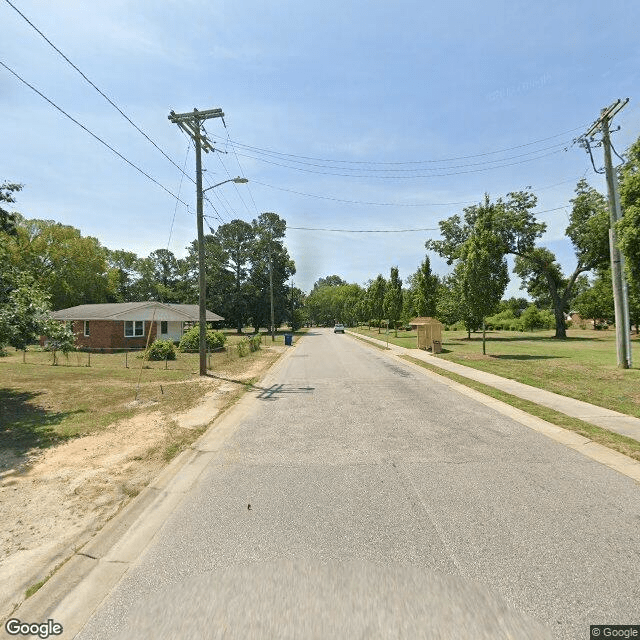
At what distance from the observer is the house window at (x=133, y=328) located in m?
29.7

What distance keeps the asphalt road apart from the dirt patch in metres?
0.87

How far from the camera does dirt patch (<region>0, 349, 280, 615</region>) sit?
11.6ft

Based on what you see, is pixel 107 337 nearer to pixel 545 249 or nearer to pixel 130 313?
pixel 130 313

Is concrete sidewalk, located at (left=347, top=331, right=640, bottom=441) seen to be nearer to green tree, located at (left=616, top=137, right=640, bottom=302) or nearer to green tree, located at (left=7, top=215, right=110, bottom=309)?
green tree, located at (left=616, top=137, right=640, bottom=302)

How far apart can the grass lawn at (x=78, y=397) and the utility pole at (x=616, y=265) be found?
581 inches

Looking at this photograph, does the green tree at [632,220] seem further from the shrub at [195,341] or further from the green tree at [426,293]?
the green tree at [426,293]

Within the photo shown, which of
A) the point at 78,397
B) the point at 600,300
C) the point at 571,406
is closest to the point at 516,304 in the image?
the point at 600,300

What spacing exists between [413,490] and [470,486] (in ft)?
2.49

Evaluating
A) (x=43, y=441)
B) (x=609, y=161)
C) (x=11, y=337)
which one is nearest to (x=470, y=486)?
(x=43, y=441)

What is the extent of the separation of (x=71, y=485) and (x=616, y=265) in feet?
62.1

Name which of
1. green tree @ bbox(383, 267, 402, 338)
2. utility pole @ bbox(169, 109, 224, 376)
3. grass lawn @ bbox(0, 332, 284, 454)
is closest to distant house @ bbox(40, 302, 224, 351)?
Answer: grass lawn @ bbox(0, 332, 284, 454)

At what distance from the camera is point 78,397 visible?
36.6 ft

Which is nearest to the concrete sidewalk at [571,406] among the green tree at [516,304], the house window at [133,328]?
the house window at [133,328]

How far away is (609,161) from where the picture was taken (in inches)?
606
